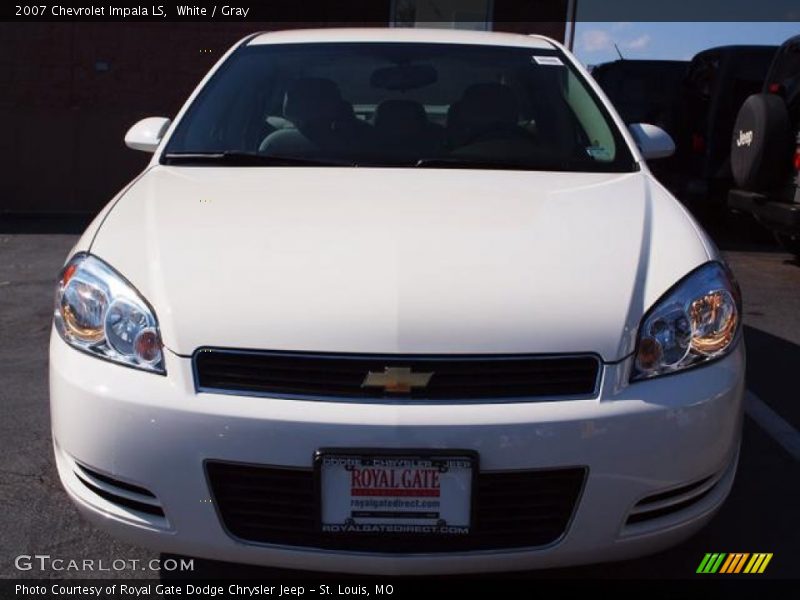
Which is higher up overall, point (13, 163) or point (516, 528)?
point (516, 528)

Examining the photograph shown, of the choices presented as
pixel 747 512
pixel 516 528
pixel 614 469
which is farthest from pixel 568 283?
pixel 747 512

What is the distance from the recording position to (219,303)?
2309 mm

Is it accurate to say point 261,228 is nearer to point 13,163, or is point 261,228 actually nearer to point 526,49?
point 526,49

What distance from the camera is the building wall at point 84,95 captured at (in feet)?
34.9

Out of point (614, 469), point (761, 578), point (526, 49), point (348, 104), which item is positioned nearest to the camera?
point (614, 469)

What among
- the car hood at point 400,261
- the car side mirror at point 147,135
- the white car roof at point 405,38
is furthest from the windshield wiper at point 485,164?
the car side mirror at point 147,135

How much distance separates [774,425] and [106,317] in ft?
9.64

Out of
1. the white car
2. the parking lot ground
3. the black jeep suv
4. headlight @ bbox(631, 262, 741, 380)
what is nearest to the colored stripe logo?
the parking lot ground

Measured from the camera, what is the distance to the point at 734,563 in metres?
2.88

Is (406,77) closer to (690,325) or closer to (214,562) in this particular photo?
(690,325)

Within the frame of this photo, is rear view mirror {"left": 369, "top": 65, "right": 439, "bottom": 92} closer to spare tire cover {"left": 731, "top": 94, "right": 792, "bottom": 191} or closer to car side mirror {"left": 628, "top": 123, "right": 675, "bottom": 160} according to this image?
car side mirror {"left": 628, "top": 123, "right": 675, "bottom": 160}

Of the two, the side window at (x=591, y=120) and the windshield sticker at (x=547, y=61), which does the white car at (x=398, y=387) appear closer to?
the side window at (x=591, y=120)

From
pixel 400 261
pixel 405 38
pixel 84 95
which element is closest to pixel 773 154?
pixel 405 38

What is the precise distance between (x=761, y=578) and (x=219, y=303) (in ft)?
5.99
